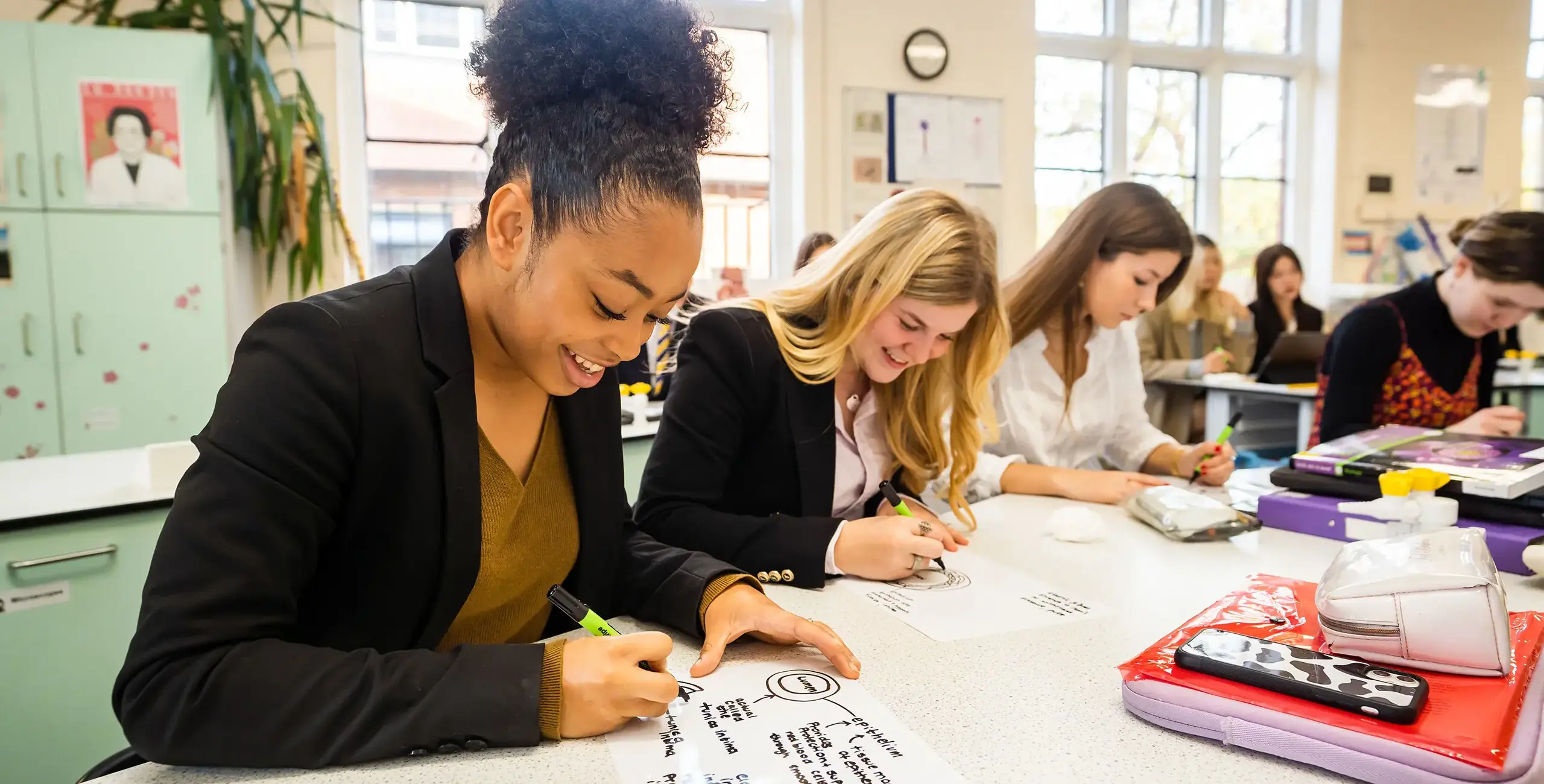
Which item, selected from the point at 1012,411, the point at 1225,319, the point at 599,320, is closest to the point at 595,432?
the point at 599,320

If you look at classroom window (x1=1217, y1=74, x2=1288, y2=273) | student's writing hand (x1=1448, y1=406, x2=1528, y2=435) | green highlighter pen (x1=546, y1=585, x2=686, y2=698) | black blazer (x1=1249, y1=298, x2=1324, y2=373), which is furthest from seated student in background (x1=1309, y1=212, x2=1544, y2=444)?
classroom window (x1=1217, y1=74, x2=1288, y2=273)

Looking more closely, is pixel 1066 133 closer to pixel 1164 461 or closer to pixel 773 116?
pixel 773 116

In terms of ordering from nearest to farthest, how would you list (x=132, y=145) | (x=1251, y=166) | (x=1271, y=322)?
(x=132, y=145) < (x=1271, y=322) < (x=1251, y=166)

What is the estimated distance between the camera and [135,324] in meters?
2.88

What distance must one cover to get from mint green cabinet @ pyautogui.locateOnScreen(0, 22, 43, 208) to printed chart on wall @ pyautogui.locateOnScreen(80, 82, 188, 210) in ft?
0.42

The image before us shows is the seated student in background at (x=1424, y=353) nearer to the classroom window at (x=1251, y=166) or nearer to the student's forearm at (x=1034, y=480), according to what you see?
the student's forearm at (x=1034, y=480)

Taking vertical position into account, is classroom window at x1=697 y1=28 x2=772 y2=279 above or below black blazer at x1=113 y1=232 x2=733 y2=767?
above

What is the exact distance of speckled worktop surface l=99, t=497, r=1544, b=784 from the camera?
2.15 feet

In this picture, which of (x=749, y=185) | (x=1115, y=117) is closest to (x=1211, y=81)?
(x=1115, y=117)

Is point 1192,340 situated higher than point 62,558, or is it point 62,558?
point 1192,340

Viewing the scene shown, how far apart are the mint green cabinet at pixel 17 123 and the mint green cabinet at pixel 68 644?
1.83m

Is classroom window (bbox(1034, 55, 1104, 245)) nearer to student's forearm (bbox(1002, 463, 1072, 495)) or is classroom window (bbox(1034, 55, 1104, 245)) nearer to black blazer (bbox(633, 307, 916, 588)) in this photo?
student's forearm (bbox(1002, 463, 1072, 495))

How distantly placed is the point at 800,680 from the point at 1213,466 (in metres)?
1.25

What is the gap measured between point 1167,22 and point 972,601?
5.14m
